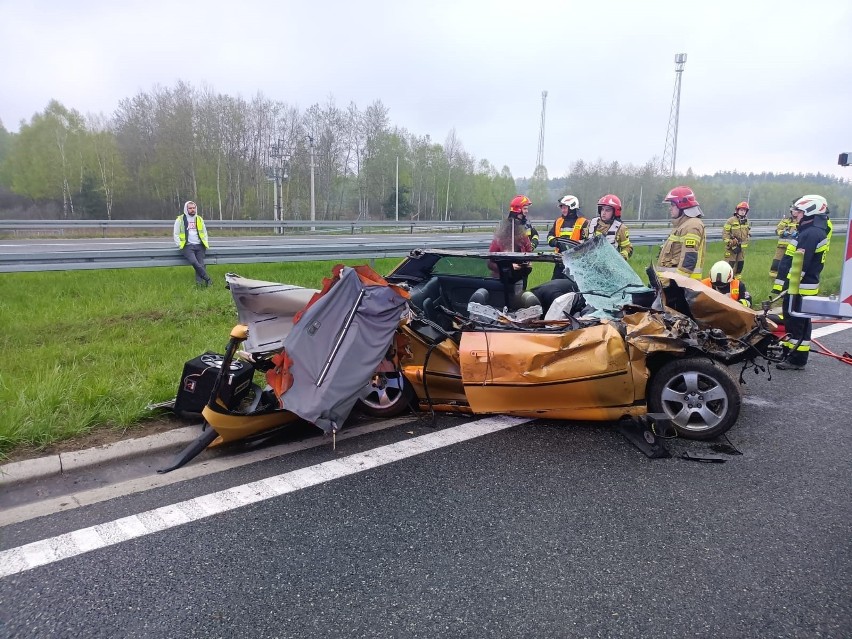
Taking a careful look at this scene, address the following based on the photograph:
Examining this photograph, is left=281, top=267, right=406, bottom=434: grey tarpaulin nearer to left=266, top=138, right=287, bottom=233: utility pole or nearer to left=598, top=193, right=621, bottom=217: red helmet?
left=598, top=193, right=621, bottom=217: red helmet

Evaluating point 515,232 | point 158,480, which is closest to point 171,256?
point 515,232

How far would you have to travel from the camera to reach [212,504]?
2887mm

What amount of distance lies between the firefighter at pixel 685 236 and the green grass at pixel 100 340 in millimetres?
2400

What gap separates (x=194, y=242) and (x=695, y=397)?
312 inches

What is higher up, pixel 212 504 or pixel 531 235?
pixel 531 235

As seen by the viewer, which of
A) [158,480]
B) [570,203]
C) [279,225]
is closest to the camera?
[158,480]

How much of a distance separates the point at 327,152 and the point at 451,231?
13.5m

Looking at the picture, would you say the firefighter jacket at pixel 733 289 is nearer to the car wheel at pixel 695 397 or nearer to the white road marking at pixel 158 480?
the car wheel at pixel 695 397

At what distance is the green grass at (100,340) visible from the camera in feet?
12.4

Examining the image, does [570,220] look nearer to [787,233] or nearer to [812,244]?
[812,244]

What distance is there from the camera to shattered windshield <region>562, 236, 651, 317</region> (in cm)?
438

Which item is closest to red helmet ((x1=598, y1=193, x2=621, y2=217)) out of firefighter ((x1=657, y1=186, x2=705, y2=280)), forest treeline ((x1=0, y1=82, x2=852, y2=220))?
firefighter ((x1=657, y1=186, x2=705, y2=280))

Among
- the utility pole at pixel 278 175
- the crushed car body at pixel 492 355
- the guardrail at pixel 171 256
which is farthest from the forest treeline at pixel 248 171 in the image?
the crushed car body at pixel 492 355

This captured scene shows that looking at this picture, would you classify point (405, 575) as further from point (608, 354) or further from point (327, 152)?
point (327, 152)
